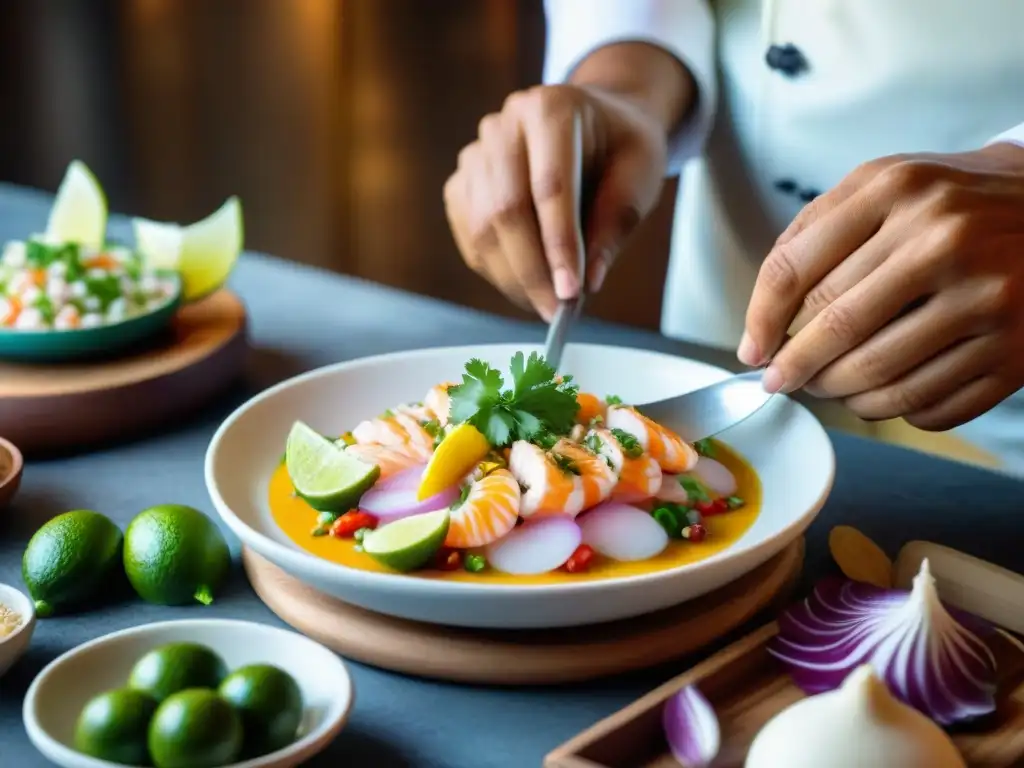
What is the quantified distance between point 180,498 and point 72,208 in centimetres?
81

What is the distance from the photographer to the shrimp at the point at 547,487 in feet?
4.13

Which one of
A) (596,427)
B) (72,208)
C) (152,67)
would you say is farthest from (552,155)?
(152,67)

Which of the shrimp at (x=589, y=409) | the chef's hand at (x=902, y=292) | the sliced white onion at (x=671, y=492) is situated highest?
the chef's hand at (x=902, y=292)

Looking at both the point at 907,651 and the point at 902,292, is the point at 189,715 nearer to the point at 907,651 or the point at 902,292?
the point at 907,651

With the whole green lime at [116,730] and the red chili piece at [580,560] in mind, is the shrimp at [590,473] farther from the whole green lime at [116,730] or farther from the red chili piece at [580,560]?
the whole green lime at [116,730]

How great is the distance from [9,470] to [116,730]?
64 cm

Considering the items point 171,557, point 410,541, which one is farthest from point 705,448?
point 171,557

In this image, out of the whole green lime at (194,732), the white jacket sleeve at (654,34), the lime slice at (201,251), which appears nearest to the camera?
the whole green lime at (194,732)

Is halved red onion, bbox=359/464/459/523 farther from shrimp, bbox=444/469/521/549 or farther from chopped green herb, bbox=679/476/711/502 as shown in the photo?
chopped green herb, bbox=679/476/711/502

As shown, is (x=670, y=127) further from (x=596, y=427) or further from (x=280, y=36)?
(x=280, y=36)

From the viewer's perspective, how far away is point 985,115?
6.25 feet

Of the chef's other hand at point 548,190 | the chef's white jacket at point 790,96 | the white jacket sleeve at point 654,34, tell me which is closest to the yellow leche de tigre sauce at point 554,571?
the chef's other hand at point 548,190

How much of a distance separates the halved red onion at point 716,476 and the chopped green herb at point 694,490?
0.08 feet

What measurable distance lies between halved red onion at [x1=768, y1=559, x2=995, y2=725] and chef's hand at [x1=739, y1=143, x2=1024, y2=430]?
0.97 feet
